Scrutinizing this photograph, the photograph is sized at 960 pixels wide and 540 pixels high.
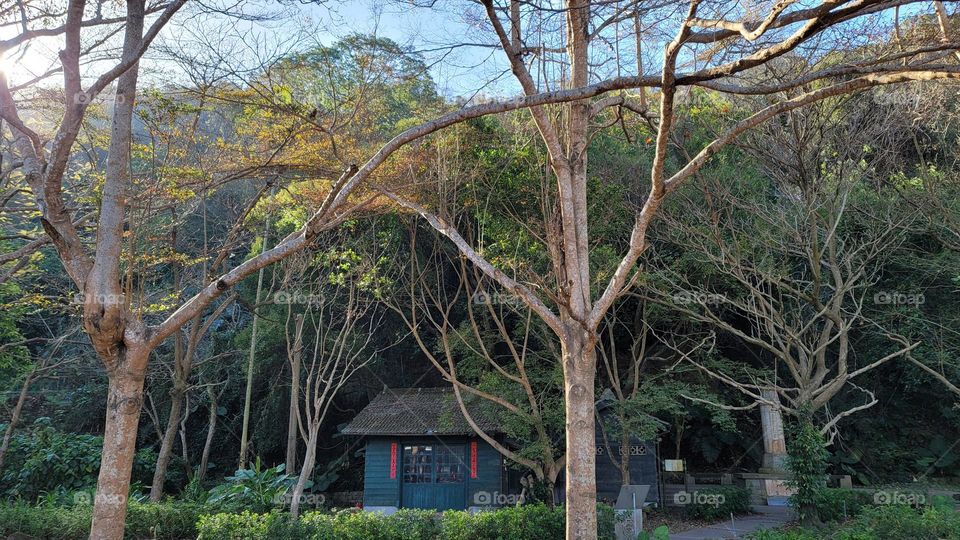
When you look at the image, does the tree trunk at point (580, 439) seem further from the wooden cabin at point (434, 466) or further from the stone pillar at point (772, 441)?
the stone pillar at point (772, 441)

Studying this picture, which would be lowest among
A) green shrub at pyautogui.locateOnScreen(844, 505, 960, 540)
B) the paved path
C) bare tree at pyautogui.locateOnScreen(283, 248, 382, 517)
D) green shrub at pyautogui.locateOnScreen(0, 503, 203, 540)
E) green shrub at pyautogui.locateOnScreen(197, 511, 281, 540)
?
the paved path

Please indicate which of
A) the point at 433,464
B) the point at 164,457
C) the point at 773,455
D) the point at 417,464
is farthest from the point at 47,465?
the point at 773,455

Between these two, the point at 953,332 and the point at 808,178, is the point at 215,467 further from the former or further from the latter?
the point at 953,332

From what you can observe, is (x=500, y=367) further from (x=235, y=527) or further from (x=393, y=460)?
(x=235, y=527)

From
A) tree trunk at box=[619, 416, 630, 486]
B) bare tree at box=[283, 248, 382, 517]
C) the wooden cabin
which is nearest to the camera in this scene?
bare tree at box=[283, 248, 382, 517]

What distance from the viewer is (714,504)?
14578mm

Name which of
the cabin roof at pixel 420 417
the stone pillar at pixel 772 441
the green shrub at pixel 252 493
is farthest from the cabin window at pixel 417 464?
the stone pillar at pixel 772 441

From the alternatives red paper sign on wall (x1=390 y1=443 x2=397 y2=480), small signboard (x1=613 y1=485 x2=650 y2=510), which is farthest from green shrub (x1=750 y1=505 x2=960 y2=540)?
red paper sign on wall (x1=390 y1=443 x2=397 y2=480)

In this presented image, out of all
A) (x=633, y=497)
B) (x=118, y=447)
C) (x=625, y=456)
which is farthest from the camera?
(x=625, y=456)

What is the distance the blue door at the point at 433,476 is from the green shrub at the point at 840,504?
7.89 meters

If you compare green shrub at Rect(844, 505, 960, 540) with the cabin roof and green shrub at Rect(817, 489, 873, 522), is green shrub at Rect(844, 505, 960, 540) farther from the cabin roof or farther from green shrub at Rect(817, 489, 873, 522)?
the cabin roof

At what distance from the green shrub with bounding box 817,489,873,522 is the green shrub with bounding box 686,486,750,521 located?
109 inches

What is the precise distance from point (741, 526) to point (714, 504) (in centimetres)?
125

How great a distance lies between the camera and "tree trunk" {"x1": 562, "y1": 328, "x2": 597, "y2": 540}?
6777 mm
